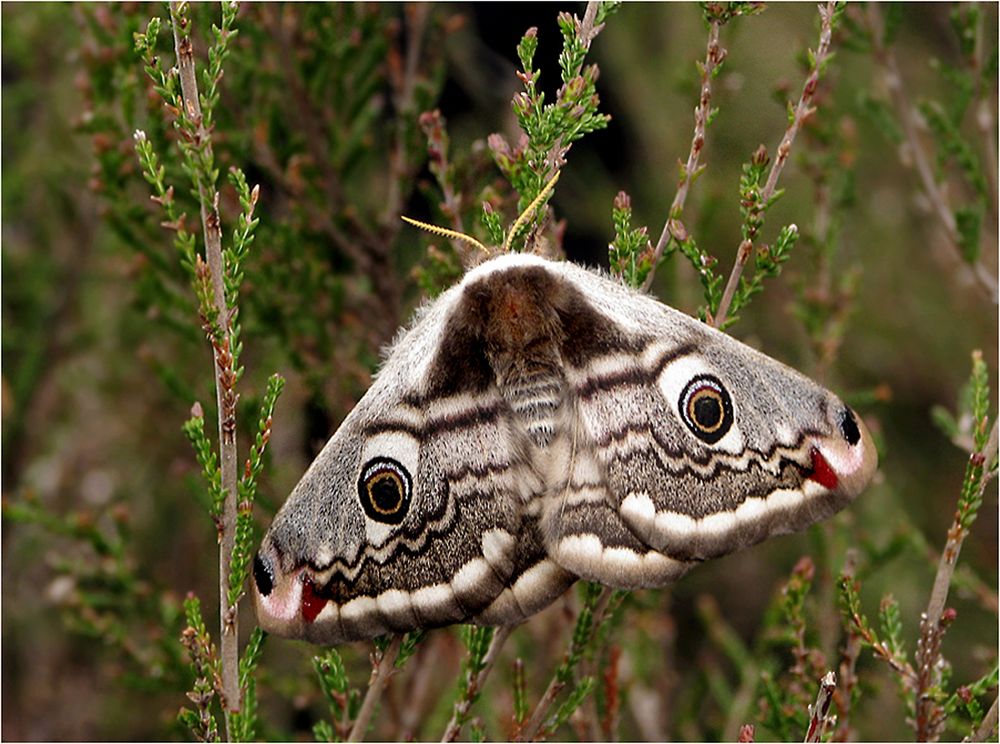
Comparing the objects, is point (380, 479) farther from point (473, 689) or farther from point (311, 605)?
point (473, 689)

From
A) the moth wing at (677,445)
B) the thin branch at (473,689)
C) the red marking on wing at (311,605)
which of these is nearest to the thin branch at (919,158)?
the moth wing at (677,445)

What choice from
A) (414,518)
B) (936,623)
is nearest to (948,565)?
(936,623)

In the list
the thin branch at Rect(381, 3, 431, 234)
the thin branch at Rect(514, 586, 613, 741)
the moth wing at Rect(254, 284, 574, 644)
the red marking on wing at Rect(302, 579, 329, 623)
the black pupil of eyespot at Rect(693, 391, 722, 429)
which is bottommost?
the thin branch at Rect(514, 586, 613, 741)

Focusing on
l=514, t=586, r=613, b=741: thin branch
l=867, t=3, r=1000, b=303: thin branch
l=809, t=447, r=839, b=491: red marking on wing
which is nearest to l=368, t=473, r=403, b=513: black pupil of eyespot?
l=514, t=586, r=613, b=741: thin branch

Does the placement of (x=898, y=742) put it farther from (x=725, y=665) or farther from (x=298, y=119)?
(x=298, y=119)

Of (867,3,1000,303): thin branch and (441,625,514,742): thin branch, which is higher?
(867,3,1000,303): thin branch

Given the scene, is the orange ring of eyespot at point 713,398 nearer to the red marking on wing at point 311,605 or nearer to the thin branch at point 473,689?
the thin branch at point 473,689

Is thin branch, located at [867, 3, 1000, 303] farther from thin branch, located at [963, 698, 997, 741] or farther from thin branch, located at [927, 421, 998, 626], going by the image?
thin branch, located at [963, 698, 997, 741]
